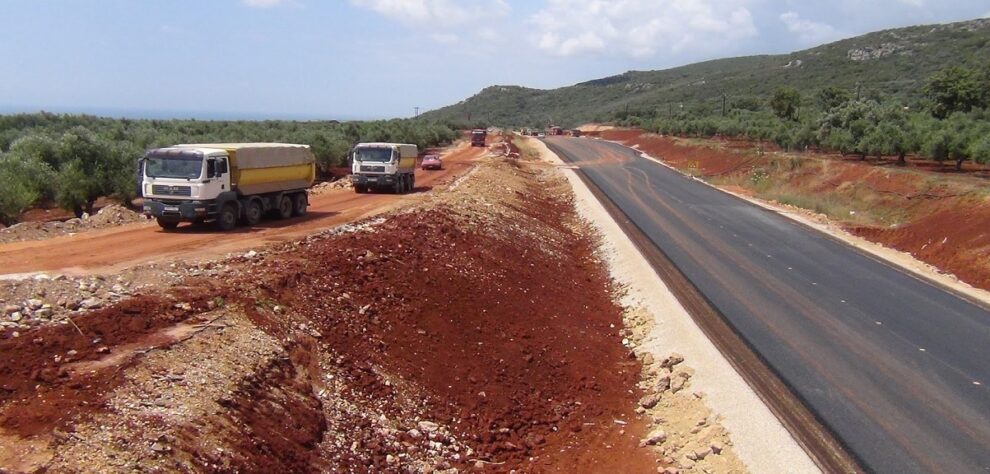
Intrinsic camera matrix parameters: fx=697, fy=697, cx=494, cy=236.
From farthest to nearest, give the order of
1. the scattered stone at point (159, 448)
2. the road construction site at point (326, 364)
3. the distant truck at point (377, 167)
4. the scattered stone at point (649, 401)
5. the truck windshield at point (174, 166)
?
the distant truck at point (377, 167)
the truck windshield at point (174, 166)
the scattered stone at point (649, 401)
the road construction site at point (326, 364)
the scattered stone at point (159, 448)

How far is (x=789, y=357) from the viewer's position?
1478 centimetres

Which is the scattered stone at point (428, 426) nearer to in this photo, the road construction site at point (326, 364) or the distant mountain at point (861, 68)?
the road construction site at point (326, 364)

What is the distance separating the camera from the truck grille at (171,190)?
19984mm

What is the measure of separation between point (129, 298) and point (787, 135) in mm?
62607

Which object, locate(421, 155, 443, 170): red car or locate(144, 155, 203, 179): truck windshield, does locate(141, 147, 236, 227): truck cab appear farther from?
locate(421, 155, 443, 170): red car

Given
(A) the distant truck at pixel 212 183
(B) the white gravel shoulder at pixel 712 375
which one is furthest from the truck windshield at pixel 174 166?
(B) the white gravel shoulder at pixel 712 375

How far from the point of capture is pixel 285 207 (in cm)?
2428

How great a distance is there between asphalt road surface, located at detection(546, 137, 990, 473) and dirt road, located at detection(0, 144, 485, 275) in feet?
40.9

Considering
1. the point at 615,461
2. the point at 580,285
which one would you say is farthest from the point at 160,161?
the point at 615,461

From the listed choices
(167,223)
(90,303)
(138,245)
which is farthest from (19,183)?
(90,303)

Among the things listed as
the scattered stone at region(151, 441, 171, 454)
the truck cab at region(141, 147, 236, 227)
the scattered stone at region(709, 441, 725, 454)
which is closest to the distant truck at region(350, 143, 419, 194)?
the truck cab at region(141, 147, 236, 227)

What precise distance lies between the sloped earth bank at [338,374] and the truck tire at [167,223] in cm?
498

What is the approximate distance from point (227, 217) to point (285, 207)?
3.41 metres

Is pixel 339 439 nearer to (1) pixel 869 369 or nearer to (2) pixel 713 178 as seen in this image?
(1) pixel 869 369
